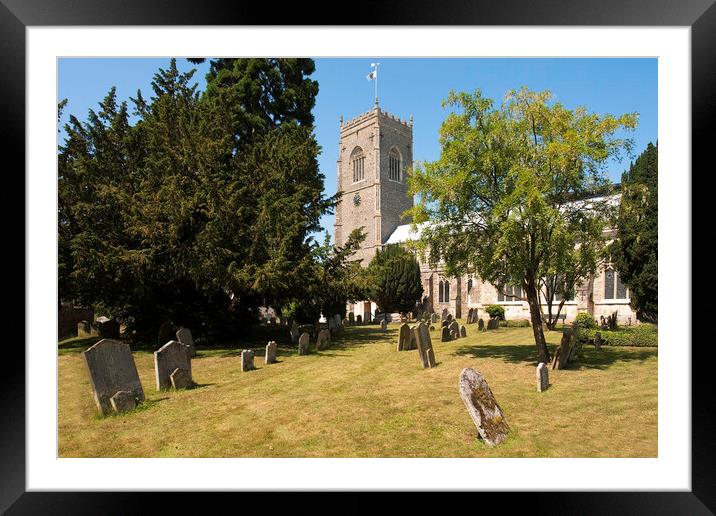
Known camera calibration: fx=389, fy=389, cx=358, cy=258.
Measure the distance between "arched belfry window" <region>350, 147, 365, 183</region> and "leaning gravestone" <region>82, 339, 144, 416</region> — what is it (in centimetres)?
3538

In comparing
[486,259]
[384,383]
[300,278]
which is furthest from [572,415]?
[300,278]

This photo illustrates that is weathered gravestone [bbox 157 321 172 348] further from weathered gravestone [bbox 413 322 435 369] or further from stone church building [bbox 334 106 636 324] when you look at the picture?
stone church building [bbox 334 106 636 324]

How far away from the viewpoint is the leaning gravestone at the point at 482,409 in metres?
4.39

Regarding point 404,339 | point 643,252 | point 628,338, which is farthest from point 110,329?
point 643,252

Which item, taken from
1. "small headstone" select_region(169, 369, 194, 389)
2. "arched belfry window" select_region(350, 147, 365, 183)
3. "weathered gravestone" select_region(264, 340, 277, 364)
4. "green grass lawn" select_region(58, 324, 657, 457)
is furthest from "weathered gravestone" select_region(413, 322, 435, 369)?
"arched belfry window" select_region(350, 147, 365, 183)

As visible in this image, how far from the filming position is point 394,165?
39812 millimetres

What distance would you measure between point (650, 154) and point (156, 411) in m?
21.6

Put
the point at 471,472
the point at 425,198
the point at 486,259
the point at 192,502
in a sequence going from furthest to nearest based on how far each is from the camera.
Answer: the point at 425,198 < the point at 486,259 < the point at 471,472 < the point at 192,502

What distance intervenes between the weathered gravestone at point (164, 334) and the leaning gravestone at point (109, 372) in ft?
18.8

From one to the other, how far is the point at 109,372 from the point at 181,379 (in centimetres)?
135

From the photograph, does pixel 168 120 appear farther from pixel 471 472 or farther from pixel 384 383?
pixel 471 472

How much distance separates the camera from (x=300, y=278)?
1116cm

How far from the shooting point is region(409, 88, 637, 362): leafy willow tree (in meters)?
7.86
